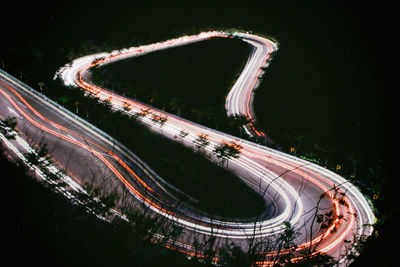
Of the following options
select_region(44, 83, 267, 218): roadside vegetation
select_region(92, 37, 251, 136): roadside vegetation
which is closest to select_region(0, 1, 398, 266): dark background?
select_region(92, 37, 251, 136): roadside vegetation

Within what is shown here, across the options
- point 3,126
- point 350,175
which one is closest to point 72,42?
point 3,126

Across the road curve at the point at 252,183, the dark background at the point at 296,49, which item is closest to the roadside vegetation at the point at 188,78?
the road curve at the point at 252,183

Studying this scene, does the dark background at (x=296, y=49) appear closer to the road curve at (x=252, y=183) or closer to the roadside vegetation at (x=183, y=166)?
the road curve at (x=252, y=183)

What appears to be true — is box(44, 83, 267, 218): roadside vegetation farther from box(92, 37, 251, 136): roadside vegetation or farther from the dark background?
the dark background

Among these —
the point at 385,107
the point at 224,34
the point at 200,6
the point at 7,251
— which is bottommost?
the point at 7,251

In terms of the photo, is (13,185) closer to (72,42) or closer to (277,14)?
(72,42)

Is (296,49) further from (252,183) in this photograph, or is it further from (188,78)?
(252,183)
